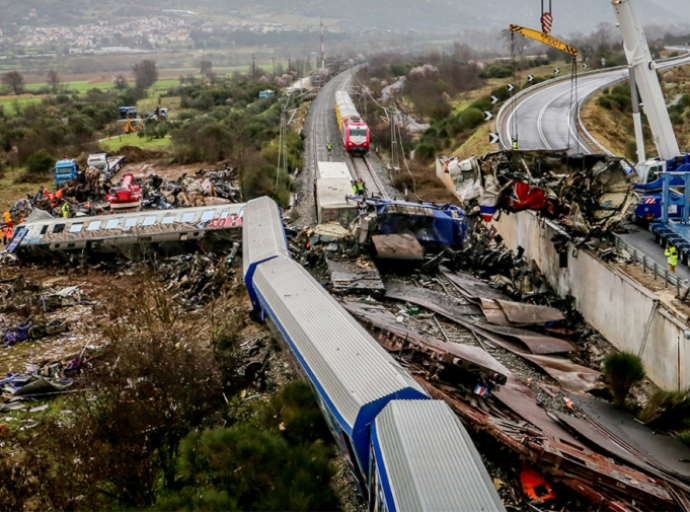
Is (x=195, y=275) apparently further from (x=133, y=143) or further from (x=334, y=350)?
(x=133, y=143)

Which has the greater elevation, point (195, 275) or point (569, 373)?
point (569, 373)

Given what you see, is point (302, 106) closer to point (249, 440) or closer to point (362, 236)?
point (362, 236)

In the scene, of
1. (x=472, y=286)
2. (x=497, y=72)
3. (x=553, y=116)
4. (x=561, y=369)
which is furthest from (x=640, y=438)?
(x=497, y=72)

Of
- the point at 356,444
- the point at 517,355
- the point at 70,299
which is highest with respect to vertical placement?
the point at 356,444

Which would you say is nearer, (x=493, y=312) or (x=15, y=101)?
(x=493, y=312)

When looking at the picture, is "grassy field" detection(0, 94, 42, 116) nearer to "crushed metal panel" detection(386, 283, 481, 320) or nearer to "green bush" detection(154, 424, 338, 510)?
"crushed metal panel" detection(386, 283, 481, 320)

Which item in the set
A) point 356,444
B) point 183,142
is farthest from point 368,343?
point 183,142

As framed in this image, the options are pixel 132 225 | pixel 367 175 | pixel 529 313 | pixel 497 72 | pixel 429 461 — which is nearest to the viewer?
pixel 429 461
